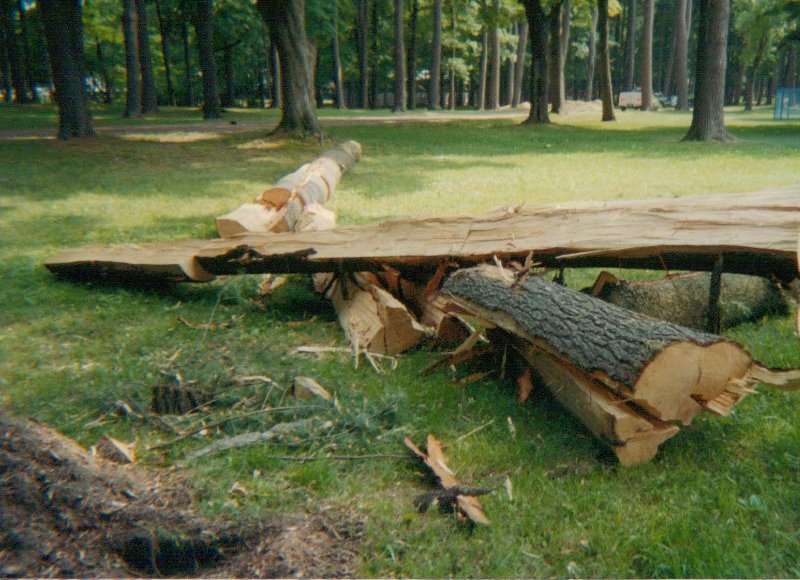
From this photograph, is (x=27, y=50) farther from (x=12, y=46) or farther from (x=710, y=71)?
(x=710, y=71)

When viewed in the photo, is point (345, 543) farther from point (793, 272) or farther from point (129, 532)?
point (793, 272)

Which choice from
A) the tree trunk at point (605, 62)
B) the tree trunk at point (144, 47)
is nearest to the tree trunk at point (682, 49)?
the tree trunk at point (605, 62)

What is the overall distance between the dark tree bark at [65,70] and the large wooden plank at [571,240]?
12.9m

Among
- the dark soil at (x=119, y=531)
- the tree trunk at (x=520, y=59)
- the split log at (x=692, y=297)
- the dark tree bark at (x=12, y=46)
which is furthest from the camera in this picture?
the tree trunk at (x=520, y=59)

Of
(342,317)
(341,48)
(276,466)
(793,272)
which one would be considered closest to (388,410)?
(276,466)

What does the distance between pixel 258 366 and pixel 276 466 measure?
1282mm

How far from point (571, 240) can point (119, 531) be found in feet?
10.8

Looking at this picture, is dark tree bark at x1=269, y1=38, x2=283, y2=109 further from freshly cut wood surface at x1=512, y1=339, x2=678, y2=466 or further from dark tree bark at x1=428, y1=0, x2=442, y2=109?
freshly cut wood surface at x1=512, y1=339, x2=678, y2=466

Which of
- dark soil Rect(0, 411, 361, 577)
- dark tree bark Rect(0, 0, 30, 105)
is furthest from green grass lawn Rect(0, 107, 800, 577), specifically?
dark tree bark Rect(0, 0, 30, 105)

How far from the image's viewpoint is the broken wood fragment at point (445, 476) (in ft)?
9.59

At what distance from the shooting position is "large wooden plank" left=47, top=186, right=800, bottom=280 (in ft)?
14.1

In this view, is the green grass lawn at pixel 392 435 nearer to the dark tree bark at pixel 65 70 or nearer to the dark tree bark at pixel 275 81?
the dark tree bark at pixel 65 70

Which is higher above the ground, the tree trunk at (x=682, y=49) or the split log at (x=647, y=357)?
the tree trunk at (x=682, y=49)

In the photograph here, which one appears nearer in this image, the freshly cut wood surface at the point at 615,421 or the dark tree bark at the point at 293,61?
the freshly cut wood surface at the point at 615,421
